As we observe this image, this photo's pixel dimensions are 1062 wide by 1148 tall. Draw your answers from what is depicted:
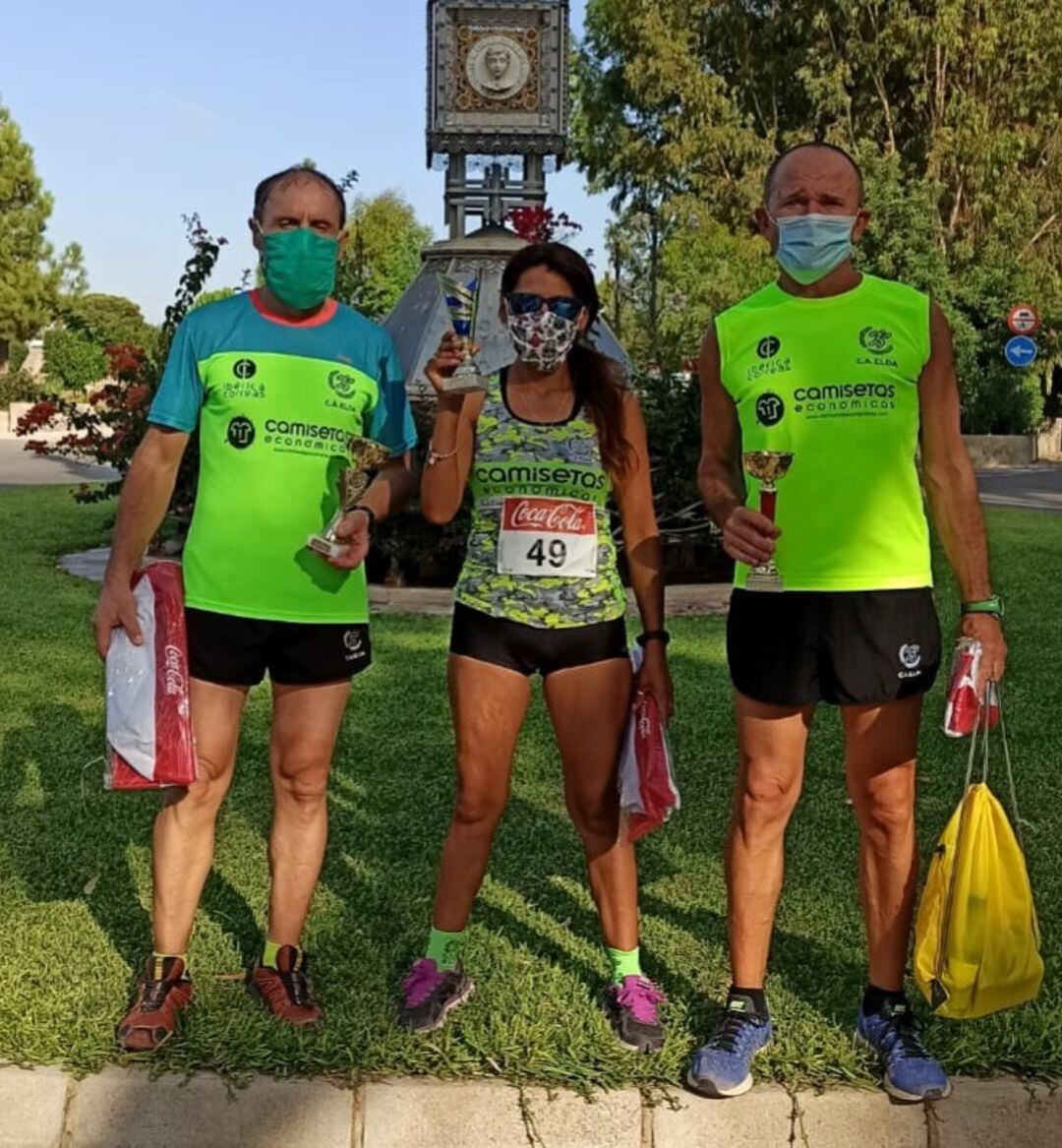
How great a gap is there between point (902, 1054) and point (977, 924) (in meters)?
0.36

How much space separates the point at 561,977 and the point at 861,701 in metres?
1.20

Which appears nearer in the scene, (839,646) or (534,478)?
(839,646)

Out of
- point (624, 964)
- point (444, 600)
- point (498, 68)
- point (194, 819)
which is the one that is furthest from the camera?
point (498, 68)

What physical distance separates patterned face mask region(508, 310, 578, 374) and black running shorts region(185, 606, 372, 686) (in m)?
0.81

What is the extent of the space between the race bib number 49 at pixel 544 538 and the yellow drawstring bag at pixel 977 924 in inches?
41.8

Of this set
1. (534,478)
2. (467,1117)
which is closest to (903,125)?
(534,478)

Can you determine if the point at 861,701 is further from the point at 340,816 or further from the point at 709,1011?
the point at 340,816

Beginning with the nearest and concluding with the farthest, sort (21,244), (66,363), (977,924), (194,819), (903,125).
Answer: (977,924)
(194,819)
(903,125)
(66,363)
(21,244)

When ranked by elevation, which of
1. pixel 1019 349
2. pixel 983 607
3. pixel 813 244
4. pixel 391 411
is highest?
pixel 1019 349

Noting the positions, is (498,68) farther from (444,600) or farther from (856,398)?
(856,398)

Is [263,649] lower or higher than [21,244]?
lower

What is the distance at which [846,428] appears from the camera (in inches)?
121

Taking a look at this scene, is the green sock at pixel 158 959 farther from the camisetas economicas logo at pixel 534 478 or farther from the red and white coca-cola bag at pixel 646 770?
the camisetas economicas logo at pixel 534 478

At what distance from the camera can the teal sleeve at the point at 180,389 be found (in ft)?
10.6
